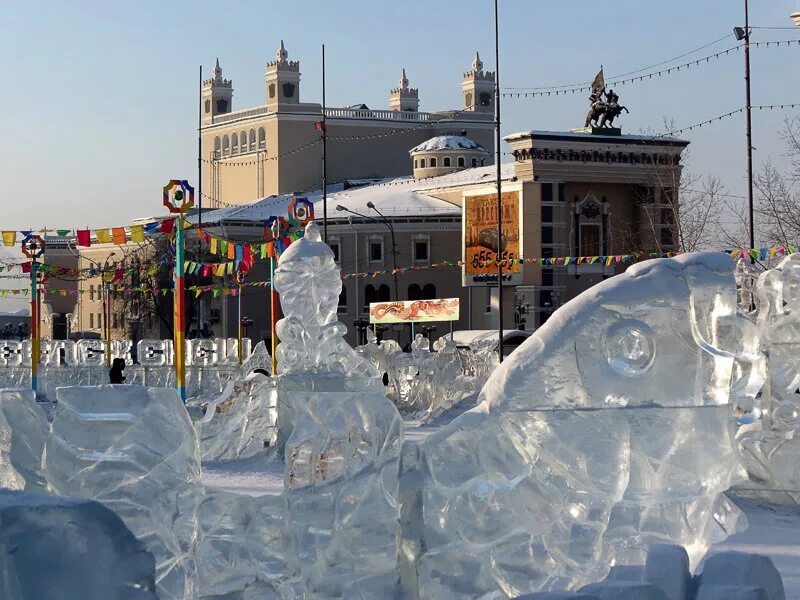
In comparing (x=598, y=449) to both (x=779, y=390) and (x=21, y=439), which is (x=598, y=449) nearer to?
(x=21, y=439)

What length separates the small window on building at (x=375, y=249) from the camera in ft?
219

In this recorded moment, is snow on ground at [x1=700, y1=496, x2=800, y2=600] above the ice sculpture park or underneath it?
underneath

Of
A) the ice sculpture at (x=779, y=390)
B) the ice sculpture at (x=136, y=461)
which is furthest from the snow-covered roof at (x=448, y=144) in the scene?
the ice sculpture at (x=136, y=461)

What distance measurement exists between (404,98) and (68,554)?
8649 cm

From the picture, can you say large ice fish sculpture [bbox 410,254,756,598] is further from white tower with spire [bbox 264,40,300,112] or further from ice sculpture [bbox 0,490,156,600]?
white tower with spire [bbox 264,40,300,112]

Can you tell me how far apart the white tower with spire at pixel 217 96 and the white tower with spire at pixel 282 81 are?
Result: 7.05 metres

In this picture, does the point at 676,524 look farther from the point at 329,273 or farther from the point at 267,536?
the point at 329,273

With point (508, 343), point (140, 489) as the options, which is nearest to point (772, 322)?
point (140, 489)

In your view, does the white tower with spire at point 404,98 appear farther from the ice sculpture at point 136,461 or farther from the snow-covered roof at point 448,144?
the ice sculpture at point 136,461

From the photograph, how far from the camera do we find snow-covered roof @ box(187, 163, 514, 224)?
6600 centimetres

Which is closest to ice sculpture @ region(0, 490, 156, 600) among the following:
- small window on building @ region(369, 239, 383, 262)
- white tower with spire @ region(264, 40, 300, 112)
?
small window on building @ region(369, 239, 383, 262)

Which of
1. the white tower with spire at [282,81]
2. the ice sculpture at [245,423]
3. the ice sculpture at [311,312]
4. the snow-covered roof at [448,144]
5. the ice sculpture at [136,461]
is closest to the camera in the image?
the ice sculpture at [136,461]

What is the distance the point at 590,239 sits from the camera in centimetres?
5803

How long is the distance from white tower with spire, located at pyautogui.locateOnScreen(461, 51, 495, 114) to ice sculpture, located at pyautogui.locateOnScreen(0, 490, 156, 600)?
8302 cm
